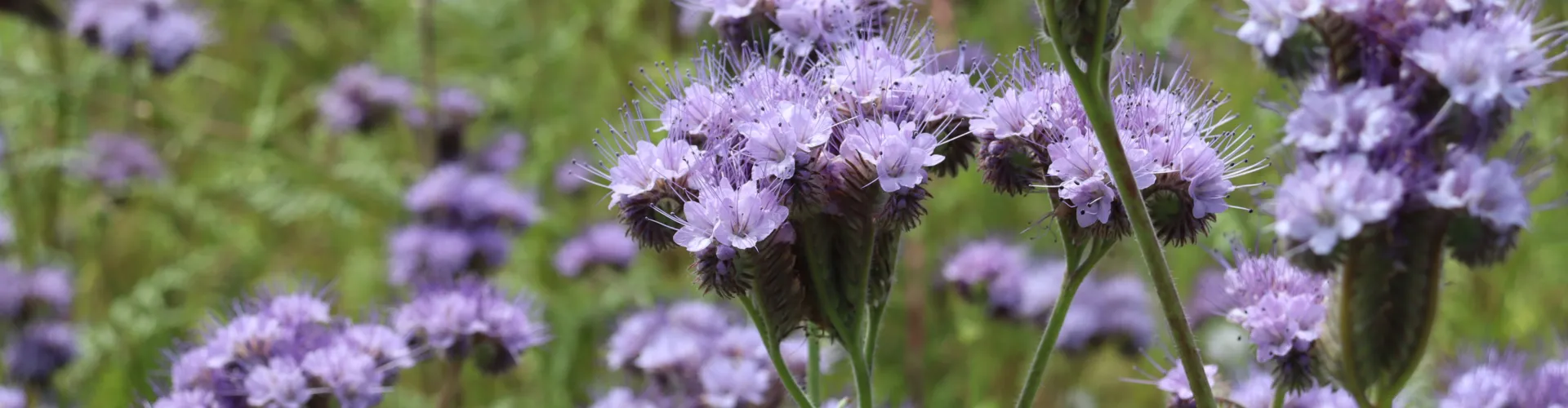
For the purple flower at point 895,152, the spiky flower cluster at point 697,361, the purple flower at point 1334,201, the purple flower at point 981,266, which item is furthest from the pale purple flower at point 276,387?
the purple flower at point 981,266

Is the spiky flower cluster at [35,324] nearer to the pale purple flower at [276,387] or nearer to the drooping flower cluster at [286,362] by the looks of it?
the drooping flower cluster at [286,362]

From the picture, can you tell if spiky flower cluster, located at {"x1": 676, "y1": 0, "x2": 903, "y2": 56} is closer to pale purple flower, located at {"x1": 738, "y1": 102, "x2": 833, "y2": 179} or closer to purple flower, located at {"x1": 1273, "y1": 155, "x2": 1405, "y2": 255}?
pale purple flower, located at {"x1": 738, "y1": 102, "x2": 833, "y2": 179}

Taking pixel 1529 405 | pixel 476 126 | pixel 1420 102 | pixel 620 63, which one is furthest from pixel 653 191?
pixel 476 126

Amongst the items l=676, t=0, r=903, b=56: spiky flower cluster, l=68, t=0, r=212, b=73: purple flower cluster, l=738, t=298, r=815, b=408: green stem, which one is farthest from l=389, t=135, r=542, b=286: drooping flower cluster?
l=738, t=298, r=815, b=408: green stem

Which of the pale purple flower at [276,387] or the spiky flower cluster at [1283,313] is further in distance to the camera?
the pale purple flower at [276,387]

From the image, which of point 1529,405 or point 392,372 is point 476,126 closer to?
point 392,372

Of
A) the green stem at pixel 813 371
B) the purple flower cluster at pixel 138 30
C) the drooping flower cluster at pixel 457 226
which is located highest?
the purple flower cluster at pixel 138 30

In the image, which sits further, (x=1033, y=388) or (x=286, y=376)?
(x=286, y=376)
